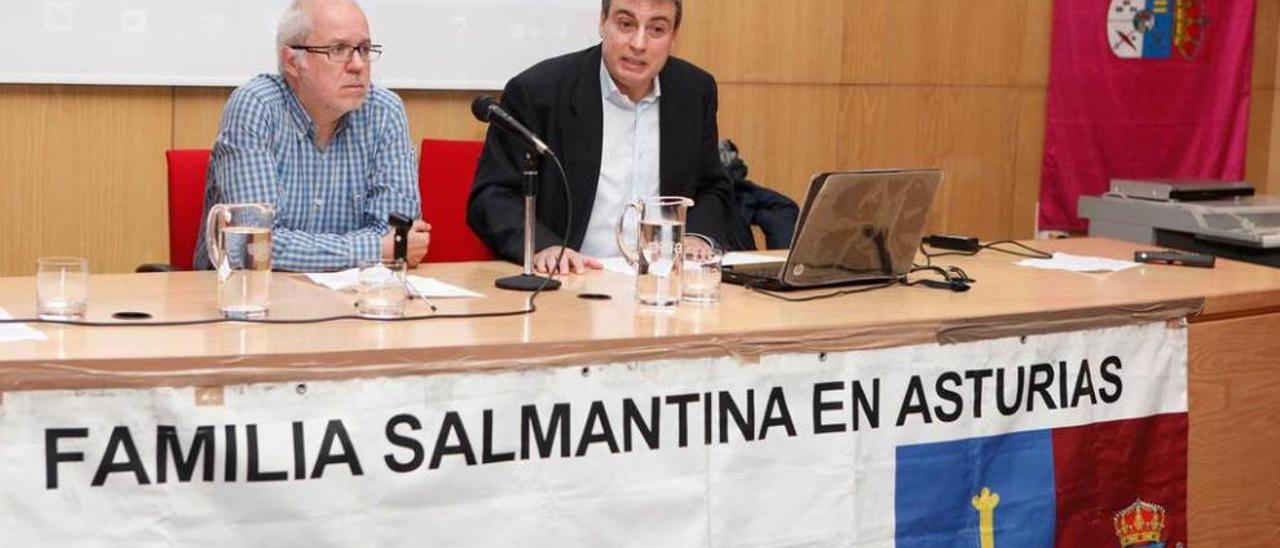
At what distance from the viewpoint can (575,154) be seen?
3352mm

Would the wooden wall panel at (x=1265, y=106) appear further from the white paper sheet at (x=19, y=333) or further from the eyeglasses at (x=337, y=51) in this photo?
the white paper sheet at (x=19, y=333)

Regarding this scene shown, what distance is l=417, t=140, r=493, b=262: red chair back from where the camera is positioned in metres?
3.78

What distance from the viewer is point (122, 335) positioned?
2029mm

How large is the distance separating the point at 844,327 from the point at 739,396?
21 cm

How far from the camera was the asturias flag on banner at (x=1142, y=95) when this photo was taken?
17.6 ft

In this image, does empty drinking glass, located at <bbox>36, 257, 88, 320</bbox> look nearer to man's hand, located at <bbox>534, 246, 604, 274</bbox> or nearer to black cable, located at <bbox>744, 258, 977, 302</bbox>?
man's hand, located at <bbox>534, 246, 604, 274</bbox>

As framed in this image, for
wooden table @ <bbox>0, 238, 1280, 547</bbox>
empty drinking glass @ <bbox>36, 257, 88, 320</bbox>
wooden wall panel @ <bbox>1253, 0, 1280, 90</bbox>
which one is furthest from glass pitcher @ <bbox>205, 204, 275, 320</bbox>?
wooden wall panel @ <bbox>1253, 0, 1280, 90</bbox>

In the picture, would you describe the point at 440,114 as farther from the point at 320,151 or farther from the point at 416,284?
the point at 416,284

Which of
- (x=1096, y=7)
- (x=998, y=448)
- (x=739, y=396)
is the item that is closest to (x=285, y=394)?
(x=739, y=396)

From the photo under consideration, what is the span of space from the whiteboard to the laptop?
172cm

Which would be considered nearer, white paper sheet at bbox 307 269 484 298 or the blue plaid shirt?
white paper sheet at bbox 307 269 484 298

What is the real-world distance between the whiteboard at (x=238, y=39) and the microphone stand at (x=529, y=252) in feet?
5.43

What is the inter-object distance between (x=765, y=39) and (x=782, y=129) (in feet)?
0.99

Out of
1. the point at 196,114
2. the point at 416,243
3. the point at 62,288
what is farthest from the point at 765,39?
the point at 62,288
